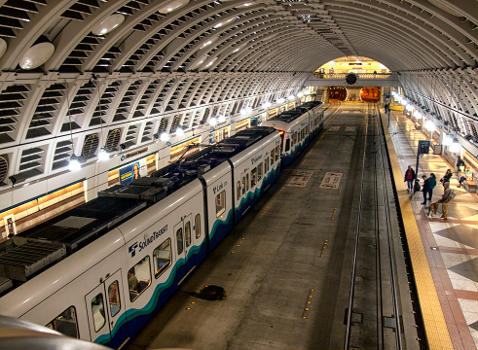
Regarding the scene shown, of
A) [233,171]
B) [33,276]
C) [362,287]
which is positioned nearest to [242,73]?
[233,171]

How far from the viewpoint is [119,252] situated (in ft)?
26.8

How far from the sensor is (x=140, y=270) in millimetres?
8961

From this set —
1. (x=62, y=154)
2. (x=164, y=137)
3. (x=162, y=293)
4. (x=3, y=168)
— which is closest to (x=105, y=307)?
(x=162, y=293)

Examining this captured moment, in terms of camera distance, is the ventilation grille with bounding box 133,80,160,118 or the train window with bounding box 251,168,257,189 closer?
the train window with bounding box 251,168,257,189

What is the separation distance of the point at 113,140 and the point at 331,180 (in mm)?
12167

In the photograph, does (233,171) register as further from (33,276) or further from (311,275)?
(33,276)

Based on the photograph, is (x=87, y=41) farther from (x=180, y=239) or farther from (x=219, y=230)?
(x=219, y=230)

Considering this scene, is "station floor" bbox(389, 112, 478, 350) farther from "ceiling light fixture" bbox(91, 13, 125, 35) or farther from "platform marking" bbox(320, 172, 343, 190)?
"ceiling light fixture" bbox(91, 13, 125, 35)

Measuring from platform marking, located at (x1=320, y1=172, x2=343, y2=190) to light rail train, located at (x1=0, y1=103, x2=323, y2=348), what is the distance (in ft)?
29.8

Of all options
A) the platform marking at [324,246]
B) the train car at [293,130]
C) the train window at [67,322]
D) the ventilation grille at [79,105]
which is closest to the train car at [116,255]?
the train window at [67,322]

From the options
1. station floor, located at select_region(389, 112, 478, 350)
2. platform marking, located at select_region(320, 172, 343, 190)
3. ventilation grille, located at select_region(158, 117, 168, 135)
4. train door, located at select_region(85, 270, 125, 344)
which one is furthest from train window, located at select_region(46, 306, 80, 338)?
platform marking, located at select_region(320, 172, 343, 190)

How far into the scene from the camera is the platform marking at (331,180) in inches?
881

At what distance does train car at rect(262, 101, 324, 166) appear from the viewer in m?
24.7

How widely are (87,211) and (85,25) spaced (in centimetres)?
540
